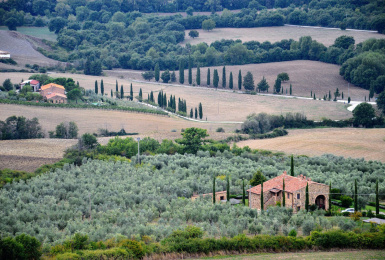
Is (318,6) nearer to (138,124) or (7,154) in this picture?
(138,124)

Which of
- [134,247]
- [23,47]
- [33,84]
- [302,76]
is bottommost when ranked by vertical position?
[134,247]

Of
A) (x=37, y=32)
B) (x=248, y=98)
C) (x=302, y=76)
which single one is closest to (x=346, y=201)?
(x=248, y=98)

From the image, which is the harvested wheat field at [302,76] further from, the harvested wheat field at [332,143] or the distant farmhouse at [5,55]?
the harvested wheat field at [332,143]

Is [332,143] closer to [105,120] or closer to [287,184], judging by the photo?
[287,184]

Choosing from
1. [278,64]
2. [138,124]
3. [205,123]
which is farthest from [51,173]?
[278,64]

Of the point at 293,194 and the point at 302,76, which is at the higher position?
the point at 302,76
